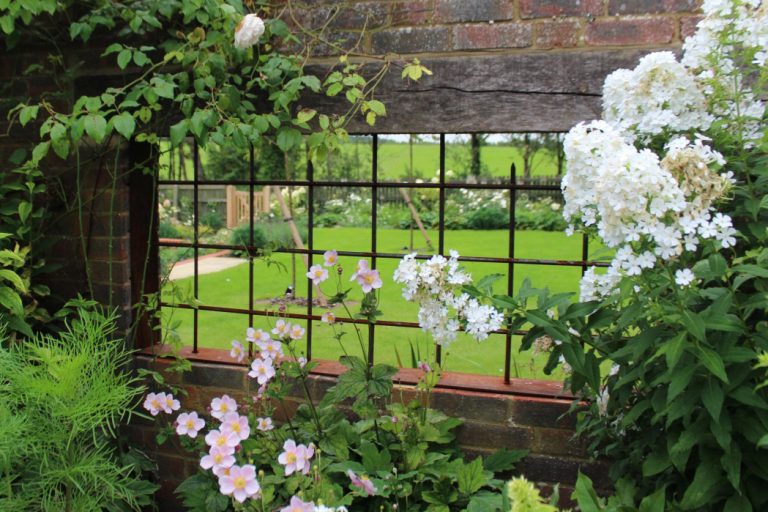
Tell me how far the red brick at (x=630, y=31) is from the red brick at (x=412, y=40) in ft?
1.53

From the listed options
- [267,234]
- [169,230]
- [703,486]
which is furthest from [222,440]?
[169,230]

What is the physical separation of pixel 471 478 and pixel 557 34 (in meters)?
1.41

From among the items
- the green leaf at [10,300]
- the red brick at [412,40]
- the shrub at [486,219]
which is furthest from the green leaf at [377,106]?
the shrub at [486,219]

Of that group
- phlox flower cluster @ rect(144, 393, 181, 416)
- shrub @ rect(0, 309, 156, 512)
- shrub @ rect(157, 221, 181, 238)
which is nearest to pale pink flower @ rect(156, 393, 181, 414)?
phlox flower cluster @ rect(144, 393, 181, 416)

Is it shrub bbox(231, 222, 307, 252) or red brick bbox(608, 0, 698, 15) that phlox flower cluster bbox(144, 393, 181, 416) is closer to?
red brick bbox(608, 0, 698, 15)

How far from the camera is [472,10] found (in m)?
2.23

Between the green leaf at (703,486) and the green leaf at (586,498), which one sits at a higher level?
the green leaf at (703,486)

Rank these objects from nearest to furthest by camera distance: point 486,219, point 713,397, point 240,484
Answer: point 713,397
point 240,484
point 486,219

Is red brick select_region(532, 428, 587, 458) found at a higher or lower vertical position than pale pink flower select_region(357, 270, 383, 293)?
lower

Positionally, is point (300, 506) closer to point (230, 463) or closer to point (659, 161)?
point (230, 463)

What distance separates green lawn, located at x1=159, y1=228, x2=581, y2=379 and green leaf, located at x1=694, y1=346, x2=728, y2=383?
4.31 feet

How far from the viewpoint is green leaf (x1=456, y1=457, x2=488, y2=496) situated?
2.03 meters

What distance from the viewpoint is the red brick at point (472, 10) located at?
221 cm

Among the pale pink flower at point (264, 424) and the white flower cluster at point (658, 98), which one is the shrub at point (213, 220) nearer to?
the pale pink flower at point (264, 424)
